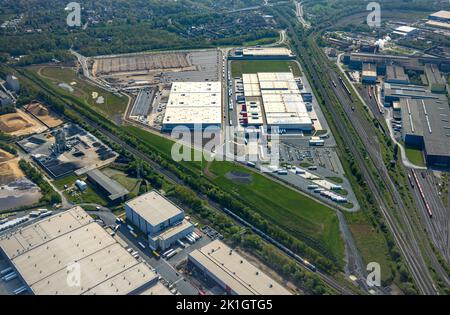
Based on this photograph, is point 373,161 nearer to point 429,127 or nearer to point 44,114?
point 429,127

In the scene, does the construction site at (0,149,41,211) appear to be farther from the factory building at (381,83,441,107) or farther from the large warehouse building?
the factory building at (381,83,441,107)

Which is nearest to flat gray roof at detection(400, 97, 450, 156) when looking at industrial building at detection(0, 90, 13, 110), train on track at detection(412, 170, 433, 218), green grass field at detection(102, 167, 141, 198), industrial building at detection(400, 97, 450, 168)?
industrial building at detection(400, 97, 450, 168)

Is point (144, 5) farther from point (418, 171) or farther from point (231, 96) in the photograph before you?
point (418, 171)

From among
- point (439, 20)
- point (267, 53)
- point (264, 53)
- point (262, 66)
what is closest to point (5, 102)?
point (262, 66)

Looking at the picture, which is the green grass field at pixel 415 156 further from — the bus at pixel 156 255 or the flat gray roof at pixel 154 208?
the bus at pixel 156 255

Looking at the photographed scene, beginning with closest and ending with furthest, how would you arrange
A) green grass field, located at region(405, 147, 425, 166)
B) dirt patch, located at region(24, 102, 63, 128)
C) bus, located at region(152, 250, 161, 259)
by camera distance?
bus, located at region(152, 250, 161, 259)
green grass field, located at region(405, 147, 425, 166)
dirt patch, located at region(24, 102, 63, 128)

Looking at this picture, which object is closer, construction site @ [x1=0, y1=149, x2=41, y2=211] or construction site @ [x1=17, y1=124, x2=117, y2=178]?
construction site @ [x1=0, y1=149, x2=41, y2=211]
